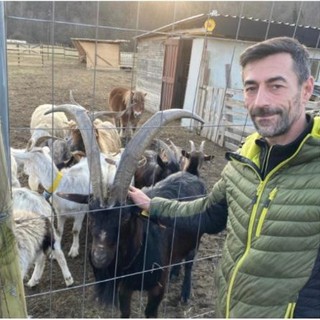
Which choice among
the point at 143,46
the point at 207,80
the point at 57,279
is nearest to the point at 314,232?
the point at 57,279

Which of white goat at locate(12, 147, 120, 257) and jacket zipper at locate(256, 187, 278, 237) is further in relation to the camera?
white goat at locate(12, 147, 120, 257)

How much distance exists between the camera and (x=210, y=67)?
1097 cm

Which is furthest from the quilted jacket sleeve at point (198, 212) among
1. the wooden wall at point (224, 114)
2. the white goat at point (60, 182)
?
the wooden wall at point (224, 114)

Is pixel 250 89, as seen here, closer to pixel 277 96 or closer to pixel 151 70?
pixel 277 96

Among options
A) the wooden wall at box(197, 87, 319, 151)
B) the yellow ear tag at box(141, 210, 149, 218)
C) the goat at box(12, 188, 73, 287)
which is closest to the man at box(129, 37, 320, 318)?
the yellow ear tag at box(141, 210, 149, 218)

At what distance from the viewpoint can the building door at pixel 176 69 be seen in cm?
1279

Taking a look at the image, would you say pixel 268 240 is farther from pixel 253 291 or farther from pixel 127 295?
pixel 127 295

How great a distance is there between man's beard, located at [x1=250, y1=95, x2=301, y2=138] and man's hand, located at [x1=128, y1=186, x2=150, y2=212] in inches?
40.3

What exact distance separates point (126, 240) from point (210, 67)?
30.5 feet

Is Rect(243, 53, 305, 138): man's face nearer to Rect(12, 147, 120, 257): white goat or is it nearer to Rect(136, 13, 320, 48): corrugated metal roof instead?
Rect(12, 147, 120, 257): white goat

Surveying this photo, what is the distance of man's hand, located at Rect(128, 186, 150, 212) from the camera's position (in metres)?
2.33

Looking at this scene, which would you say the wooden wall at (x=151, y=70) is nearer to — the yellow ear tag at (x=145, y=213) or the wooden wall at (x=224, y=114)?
the wooden wall at (x=224, y=114)

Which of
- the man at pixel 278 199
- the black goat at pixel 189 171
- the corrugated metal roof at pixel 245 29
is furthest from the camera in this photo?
the corrugated metal roof at pixel 245 29

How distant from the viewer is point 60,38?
35.0 metres
